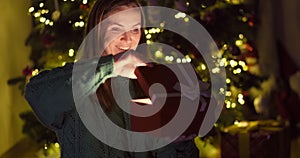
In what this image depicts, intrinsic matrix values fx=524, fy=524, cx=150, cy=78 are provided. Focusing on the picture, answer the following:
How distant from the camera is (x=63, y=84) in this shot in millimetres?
785

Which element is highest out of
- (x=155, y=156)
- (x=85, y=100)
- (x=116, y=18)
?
(x=116, y=18)

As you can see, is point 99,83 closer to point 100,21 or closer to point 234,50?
point 100,21

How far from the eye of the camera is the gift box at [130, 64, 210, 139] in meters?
0.87

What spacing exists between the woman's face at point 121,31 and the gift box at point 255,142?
5.94ft

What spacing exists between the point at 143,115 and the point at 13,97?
2581 millimetres

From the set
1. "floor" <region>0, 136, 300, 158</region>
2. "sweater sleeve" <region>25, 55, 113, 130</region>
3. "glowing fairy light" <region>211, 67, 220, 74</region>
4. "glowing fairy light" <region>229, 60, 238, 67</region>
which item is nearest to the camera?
"sweater sleeve" <region>25, 55, 113, 130</region>

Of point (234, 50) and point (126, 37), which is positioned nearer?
point (126, 37)

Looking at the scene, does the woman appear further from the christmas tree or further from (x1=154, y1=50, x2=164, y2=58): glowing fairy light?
the christmas tree

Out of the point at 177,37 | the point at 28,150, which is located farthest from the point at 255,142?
the point at 28,150

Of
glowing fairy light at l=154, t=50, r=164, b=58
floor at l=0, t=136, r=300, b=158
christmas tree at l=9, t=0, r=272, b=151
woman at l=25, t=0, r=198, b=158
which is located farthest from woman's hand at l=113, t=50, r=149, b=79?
floor at l=0, t=136, r=300, b=158

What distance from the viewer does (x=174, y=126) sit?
0.88m

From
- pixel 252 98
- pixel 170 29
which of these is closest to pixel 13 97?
pixel 170 29

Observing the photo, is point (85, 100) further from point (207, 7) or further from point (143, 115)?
point (207, 7)

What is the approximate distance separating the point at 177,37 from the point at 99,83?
1.61m
